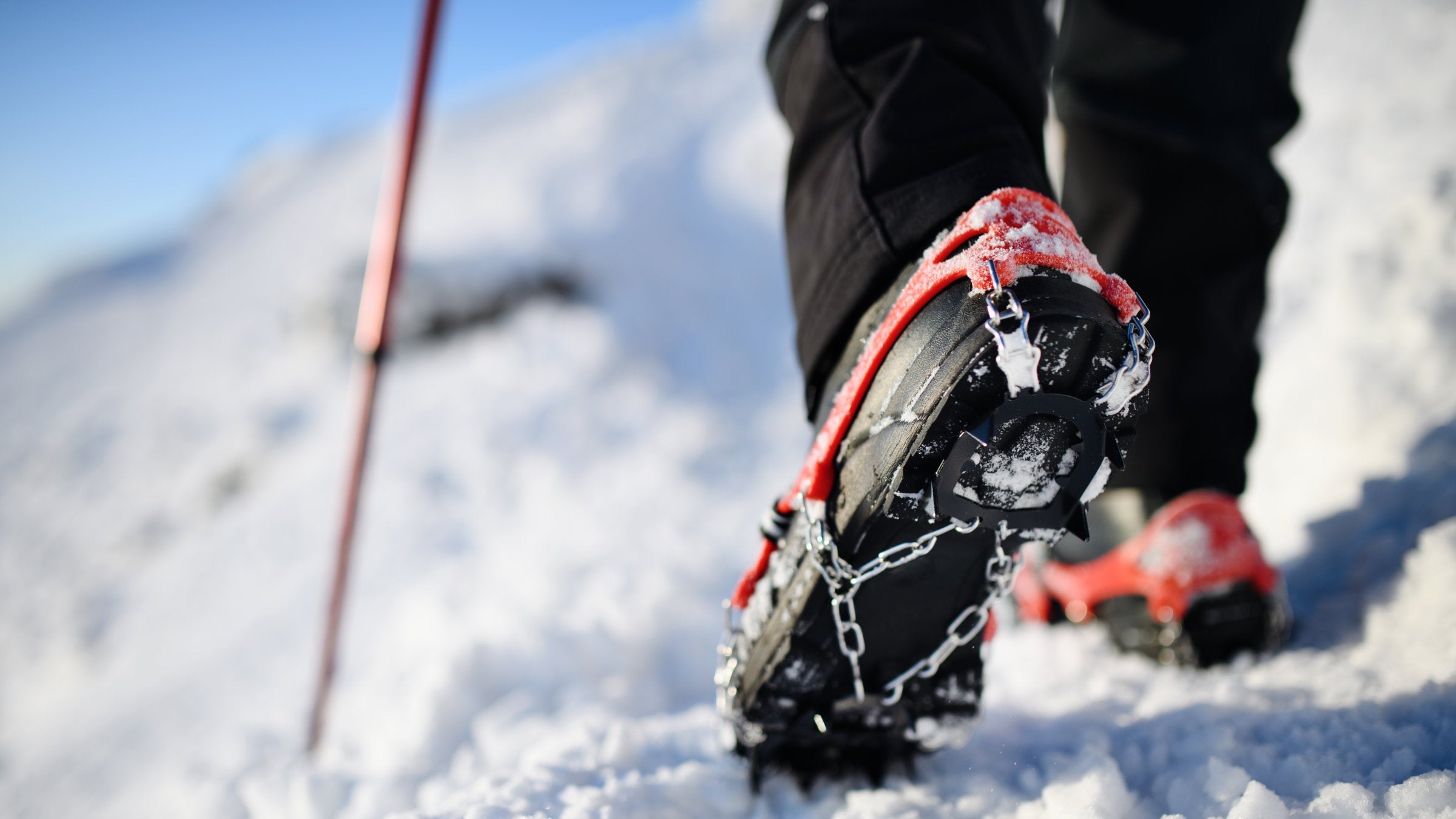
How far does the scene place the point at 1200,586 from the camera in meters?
0.98

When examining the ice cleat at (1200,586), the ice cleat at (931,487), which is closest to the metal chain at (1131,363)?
the ice cleat at (931,487)

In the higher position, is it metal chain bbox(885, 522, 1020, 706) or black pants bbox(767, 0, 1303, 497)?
black pants bbox(767, 0, 1303, 497)

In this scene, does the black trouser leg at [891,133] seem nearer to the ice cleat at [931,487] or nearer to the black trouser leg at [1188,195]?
the ice cleat at [931,487]

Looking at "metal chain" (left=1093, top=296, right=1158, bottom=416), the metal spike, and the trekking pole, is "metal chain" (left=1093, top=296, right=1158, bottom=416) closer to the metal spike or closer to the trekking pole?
the metal spike

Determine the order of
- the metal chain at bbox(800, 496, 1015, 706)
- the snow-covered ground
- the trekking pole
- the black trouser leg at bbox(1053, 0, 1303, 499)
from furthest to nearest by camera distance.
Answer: the trekking pole, the black trouser leg at bbox(1053, 0, 1303, 499), the snow-covered ground, the metal chain at bbox(800, 496, 1015, 706)

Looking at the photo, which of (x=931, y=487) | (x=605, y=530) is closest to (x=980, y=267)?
(x=931, y=487)

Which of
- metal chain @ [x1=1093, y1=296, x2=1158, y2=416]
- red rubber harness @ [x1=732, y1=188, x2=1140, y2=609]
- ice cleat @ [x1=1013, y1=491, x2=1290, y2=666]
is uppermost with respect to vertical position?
red rubber harness @ [x1=732, y1=188, x2=1140, y2=609]

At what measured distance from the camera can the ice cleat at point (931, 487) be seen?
556mm

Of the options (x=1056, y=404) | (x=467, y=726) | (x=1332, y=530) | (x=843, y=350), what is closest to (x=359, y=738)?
(x=467, y=726)

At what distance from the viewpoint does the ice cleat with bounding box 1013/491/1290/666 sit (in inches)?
38.5

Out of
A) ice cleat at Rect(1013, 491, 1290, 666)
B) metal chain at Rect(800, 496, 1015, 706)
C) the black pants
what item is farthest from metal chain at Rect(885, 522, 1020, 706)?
ice cleat at Rect(1013, 491, 1290, 666)

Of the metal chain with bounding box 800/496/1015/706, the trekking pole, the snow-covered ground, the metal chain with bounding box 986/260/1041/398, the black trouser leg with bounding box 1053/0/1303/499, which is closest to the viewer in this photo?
the metal chain with bounding box 986/260/1041/398

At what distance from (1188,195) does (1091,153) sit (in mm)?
141

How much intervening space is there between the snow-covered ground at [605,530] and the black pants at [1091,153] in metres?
0.36
